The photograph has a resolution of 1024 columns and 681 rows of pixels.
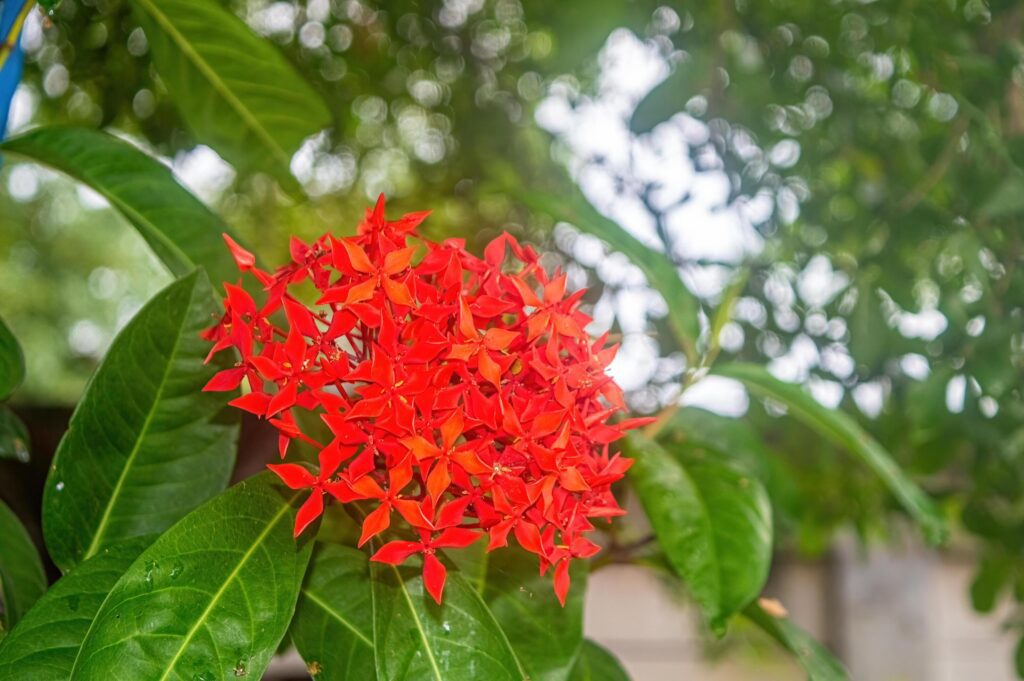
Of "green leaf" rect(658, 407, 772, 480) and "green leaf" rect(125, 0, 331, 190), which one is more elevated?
"green leaf" rect(125, 0, 331, 190)

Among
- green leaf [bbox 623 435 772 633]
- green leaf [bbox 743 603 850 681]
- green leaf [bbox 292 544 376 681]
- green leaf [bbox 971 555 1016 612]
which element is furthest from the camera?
green leaf [bbox 971 555 1016 612]

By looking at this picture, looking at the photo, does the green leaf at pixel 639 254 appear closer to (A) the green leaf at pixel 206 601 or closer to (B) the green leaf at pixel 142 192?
(B) the green leaf at pixel 142 192

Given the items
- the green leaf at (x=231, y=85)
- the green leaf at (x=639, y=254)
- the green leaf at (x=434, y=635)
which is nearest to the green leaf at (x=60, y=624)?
the green leaf at (x=434, y=635)

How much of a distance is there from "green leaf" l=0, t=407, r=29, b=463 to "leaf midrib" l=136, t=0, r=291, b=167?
1.26 ft

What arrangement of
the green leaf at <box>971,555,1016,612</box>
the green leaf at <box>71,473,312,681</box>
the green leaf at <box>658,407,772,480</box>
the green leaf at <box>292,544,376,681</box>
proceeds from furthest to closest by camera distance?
the green leaf at <box>971,555,1016,612</box>, the green leaf at <box>658,407,772,480</box>, the green leaf at <box>292,544,376,681</box>, the green leaf at <box>71,473,312,681</box>

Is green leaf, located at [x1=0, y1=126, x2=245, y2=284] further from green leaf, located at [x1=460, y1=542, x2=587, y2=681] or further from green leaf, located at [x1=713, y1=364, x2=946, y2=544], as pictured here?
green leaf, located at [x1=713, y1=364, x2=946, y2=544]

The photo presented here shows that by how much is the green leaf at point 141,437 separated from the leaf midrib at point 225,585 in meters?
0.13

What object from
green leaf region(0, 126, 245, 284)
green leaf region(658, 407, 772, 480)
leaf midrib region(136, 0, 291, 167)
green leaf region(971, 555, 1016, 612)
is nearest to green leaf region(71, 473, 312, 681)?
green leaf region(0, 126, 245, 284)

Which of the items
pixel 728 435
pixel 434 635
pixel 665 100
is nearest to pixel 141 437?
pixel 434 635

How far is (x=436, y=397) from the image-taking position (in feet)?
1.98

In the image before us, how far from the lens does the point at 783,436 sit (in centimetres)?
181

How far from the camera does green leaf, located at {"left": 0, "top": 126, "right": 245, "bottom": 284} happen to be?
83 centimetres

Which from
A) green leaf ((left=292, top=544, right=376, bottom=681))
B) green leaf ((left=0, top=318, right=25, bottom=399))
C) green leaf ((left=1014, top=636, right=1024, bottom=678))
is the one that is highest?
green leaf ((left=0, top=318, right=25, bottom=399))

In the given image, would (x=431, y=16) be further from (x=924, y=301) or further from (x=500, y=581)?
(x=500, y=581)
